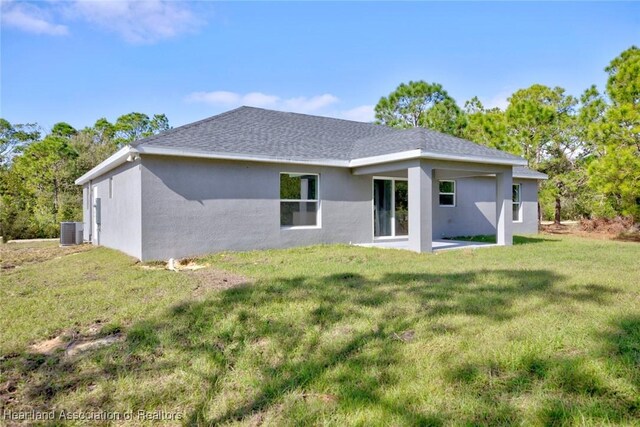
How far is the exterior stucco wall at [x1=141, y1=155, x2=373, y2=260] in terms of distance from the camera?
9.70 m

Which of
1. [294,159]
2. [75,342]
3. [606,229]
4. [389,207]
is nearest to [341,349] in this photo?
[75,342]

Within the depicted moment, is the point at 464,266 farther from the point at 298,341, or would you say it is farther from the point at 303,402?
the point at 303,402

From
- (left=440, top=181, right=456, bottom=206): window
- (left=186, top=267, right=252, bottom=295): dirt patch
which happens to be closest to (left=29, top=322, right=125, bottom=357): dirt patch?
(left=186, top=267, right=252, bottom=295): dirt patch

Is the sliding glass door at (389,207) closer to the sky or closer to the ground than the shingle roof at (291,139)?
closer to the ground

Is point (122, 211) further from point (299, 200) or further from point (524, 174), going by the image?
point (524, 174)

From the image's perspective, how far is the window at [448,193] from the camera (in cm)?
1605

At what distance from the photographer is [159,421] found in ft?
9.07

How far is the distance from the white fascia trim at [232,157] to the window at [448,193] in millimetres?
5690

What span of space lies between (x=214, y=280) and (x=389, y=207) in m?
8.34

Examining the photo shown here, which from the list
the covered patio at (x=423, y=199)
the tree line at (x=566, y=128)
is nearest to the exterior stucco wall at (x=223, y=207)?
the covered patio at (x=423, y=199)

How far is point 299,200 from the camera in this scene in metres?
11.9

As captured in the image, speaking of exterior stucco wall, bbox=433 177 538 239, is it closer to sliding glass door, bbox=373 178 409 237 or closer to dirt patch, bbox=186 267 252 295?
sliding glass door, bbox=373 178 409 237

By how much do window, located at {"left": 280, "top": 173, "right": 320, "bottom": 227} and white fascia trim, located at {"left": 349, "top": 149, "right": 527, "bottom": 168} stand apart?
1492mm

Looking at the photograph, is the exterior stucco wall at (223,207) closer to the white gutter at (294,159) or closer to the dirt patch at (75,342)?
the white gutter at (294,159)
